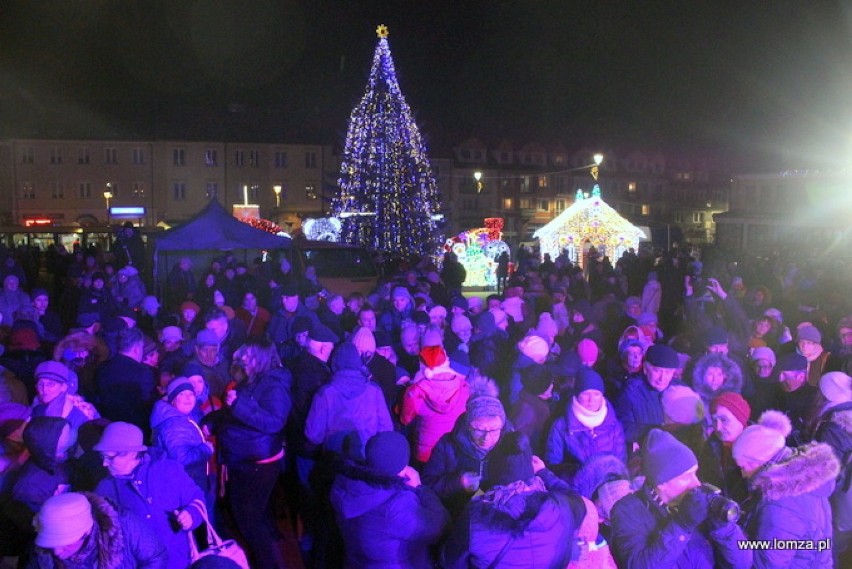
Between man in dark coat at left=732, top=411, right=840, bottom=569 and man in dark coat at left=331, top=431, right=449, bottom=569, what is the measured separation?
1.40 metres

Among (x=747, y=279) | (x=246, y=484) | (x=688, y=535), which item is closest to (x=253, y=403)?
(x=246, y=484)

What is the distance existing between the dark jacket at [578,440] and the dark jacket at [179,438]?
219 centimetres

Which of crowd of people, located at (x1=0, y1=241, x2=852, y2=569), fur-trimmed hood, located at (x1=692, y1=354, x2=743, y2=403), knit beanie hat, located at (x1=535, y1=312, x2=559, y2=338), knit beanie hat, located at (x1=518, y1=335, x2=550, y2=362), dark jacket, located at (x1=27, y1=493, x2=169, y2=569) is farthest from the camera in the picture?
knit beanie hat, located at (x1=535, y1=312, x2=559, y2=338)

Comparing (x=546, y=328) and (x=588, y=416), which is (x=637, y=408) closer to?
(x=588, y=416)

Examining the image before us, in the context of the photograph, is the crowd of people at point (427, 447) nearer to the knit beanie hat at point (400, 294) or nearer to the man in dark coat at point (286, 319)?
the man in dark coat at point (286, 319)

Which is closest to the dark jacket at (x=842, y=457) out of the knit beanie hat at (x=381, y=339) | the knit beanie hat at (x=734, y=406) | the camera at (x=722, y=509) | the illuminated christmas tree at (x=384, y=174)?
the knit beanie hat at (x=734, y=406)

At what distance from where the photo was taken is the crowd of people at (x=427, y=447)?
3.24m

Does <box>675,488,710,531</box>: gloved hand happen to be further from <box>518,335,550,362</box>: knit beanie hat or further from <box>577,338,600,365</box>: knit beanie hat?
<box>577,338,600,365</box>: knit beanie hat

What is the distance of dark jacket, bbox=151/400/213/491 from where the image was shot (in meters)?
4.58

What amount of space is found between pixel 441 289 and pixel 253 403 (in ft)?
27.5

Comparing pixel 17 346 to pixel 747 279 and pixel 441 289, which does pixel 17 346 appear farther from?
pixel 747 279

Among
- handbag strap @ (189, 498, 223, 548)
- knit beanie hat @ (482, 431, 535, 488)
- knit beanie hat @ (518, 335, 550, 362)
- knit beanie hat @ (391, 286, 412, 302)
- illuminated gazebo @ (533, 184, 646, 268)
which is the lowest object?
handbag strap @ (189, 498, 223, 548)

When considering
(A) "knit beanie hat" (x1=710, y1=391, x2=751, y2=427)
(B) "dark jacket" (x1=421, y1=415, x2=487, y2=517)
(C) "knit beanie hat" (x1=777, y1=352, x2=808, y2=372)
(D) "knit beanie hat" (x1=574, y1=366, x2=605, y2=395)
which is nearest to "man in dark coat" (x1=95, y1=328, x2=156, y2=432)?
(B) "dark jacket" (x1=421, y1=415, x2=487, y2=517)

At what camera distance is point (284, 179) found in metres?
53.4
